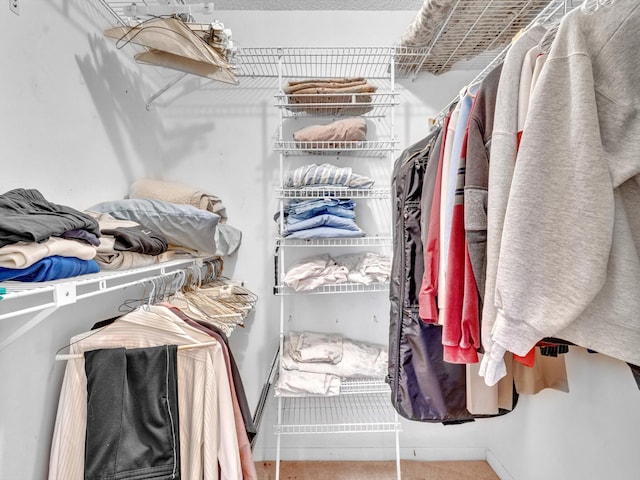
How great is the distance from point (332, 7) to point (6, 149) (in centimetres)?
167

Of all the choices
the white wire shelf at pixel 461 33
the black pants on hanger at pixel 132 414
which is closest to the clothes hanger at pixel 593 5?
the white wire shelf at pixel 461 33

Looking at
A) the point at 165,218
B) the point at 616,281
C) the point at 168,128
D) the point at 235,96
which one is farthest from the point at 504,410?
the point at 168,128

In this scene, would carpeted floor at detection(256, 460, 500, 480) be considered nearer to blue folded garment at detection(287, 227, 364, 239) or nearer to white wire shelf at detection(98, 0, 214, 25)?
blue folded garment at detection(287, 227, 364, 239)

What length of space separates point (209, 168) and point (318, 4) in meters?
1.07

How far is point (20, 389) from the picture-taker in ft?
2.73

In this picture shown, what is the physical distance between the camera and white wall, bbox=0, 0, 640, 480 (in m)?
0.89

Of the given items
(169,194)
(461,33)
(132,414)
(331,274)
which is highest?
(461,33)

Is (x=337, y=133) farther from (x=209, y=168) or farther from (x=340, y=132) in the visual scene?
(x=209, y=168)

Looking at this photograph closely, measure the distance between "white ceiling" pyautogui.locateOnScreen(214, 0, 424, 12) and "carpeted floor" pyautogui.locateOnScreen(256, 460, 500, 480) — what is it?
2.50 meters

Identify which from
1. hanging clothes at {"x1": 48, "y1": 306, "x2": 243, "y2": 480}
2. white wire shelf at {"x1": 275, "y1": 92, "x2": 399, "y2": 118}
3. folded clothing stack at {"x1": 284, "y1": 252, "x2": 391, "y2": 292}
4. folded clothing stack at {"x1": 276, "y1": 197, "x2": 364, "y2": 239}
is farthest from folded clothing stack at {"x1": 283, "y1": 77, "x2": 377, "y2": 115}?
hanging clothes at {"x1": 48, "y1": 306, "x2": 243, "y2": 480}

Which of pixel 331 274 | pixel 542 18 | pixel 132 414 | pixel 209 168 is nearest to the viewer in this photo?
pixel 542 18

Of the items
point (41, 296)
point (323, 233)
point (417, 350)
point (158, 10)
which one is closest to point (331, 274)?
point (323, 233)

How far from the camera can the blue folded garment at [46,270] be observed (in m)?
0.63

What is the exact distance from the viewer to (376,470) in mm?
1740
